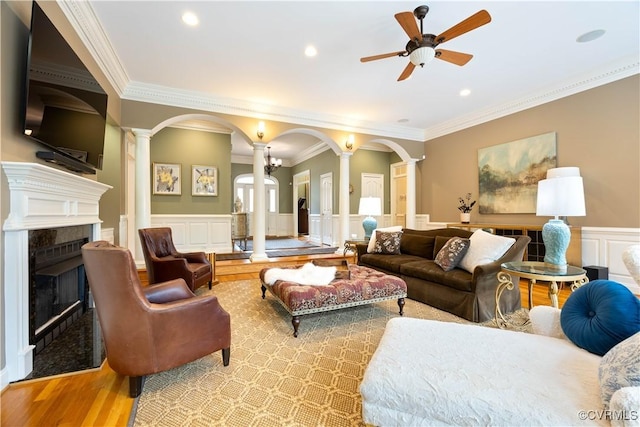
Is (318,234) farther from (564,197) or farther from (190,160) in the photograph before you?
(564,197)

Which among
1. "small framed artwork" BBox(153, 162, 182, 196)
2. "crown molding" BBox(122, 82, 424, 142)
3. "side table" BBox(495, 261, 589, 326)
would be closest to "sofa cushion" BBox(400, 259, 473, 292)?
"side table" BBox(495, 261, 589, 326)

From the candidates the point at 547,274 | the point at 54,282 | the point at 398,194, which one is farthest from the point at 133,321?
the point at 398,194

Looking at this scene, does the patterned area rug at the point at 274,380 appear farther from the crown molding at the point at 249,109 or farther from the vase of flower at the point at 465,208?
A: the crown molding at the point at 249,109

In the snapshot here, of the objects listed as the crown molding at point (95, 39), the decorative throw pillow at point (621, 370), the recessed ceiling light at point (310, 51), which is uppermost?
the recessed ceiling light at point (310, 51)

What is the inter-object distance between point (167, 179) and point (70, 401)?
4.92 meters

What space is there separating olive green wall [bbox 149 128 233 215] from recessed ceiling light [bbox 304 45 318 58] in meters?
3.57

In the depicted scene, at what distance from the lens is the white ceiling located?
8.78 feet

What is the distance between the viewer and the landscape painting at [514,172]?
4.43 meters

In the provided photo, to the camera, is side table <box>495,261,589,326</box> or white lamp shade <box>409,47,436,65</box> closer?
side table <box>495,261,589,326</box>

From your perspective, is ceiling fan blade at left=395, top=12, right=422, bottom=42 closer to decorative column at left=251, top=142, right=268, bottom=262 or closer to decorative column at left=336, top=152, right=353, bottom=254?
decorative column at left=251, top=142, right=268, bottom=262

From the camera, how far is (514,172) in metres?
4.79

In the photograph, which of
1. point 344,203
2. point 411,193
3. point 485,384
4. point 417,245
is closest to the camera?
point 485,384

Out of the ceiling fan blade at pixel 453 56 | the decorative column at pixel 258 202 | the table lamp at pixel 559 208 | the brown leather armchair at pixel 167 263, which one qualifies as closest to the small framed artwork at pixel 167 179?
the decorative column at pixel 258 202

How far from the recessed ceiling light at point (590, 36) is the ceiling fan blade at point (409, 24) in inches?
79.3
